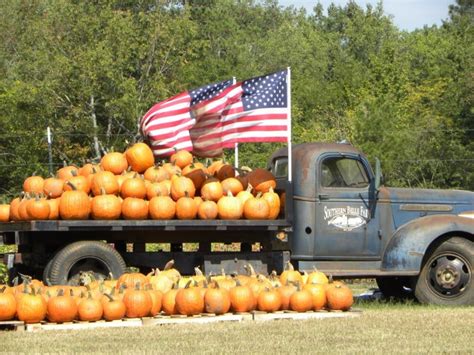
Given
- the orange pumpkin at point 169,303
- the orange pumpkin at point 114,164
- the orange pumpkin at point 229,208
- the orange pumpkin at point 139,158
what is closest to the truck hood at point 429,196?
the orange pumpkin at point 229,208

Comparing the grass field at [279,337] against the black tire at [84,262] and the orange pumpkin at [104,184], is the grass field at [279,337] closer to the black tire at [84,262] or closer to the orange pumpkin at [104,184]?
the black tire at [84,262]

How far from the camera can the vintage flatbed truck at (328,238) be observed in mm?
14516

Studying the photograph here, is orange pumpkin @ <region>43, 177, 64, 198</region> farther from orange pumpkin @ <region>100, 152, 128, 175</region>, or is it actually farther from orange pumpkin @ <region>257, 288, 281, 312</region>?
orange pumpkin @ <region>257, 288, 281, 312</region>

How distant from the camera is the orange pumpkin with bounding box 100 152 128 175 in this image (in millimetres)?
14773

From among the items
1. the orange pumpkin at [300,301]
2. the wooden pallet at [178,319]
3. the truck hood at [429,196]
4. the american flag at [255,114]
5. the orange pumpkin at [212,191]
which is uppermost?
the american flag at [255,114]

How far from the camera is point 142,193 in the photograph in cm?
1425

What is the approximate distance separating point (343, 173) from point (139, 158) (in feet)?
9.21

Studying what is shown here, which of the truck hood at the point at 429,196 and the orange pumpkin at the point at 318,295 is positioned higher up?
the truck hood at the point at 429,196

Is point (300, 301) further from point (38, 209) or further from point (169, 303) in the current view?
point (38, 209)

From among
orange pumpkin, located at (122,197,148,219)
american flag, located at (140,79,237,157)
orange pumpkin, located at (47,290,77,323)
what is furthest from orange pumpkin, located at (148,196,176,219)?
orange pumpkin, located at (47,290,77,323)

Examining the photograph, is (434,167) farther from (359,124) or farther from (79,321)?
(79,321)

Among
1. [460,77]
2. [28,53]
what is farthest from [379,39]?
[28,53]

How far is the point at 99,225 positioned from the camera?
1386cm

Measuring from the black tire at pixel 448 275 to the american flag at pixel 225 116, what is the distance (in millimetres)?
2648
